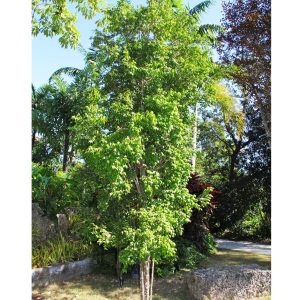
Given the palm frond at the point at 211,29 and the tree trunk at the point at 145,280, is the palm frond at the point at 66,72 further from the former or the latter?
the tree trunk at the point at 145,280

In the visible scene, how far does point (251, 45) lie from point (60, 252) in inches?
147

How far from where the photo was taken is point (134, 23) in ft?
11.1

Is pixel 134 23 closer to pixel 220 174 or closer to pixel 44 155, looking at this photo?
pixel 220 174

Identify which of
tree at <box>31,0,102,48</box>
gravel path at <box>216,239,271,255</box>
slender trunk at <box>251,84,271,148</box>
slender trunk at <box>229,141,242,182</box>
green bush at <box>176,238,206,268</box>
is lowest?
gravel path at <box>216,239,271,255</box>

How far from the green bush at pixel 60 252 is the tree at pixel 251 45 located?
10.7 feet

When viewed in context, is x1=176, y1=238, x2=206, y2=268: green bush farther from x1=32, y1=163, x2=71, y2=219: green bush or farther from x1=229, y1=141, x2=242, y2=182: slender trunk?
x1=229, y1=141, x2=242, y2=182: slender trunk

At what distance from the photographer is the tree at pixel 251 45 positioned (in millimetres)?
5660

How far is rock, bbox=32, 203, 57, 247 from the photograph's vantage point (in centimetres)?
451

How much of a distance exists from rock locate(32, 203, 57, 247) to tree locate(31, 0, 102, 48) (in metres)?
1.92

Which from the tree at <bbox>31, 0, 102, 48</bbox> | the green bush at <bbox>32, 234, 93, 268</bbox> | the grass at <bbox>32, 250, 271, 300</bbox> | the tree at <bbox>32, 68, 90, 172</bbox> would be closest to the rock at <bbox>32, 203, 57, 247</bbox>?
the green bush at <bbox>32, 234, 93, 268</bbox>

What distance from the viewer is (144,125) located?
3008mm

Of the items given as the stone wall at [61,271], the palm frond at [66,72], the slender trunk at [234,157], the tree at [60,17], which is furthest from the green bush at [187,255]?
the palm frond at [66,72]
